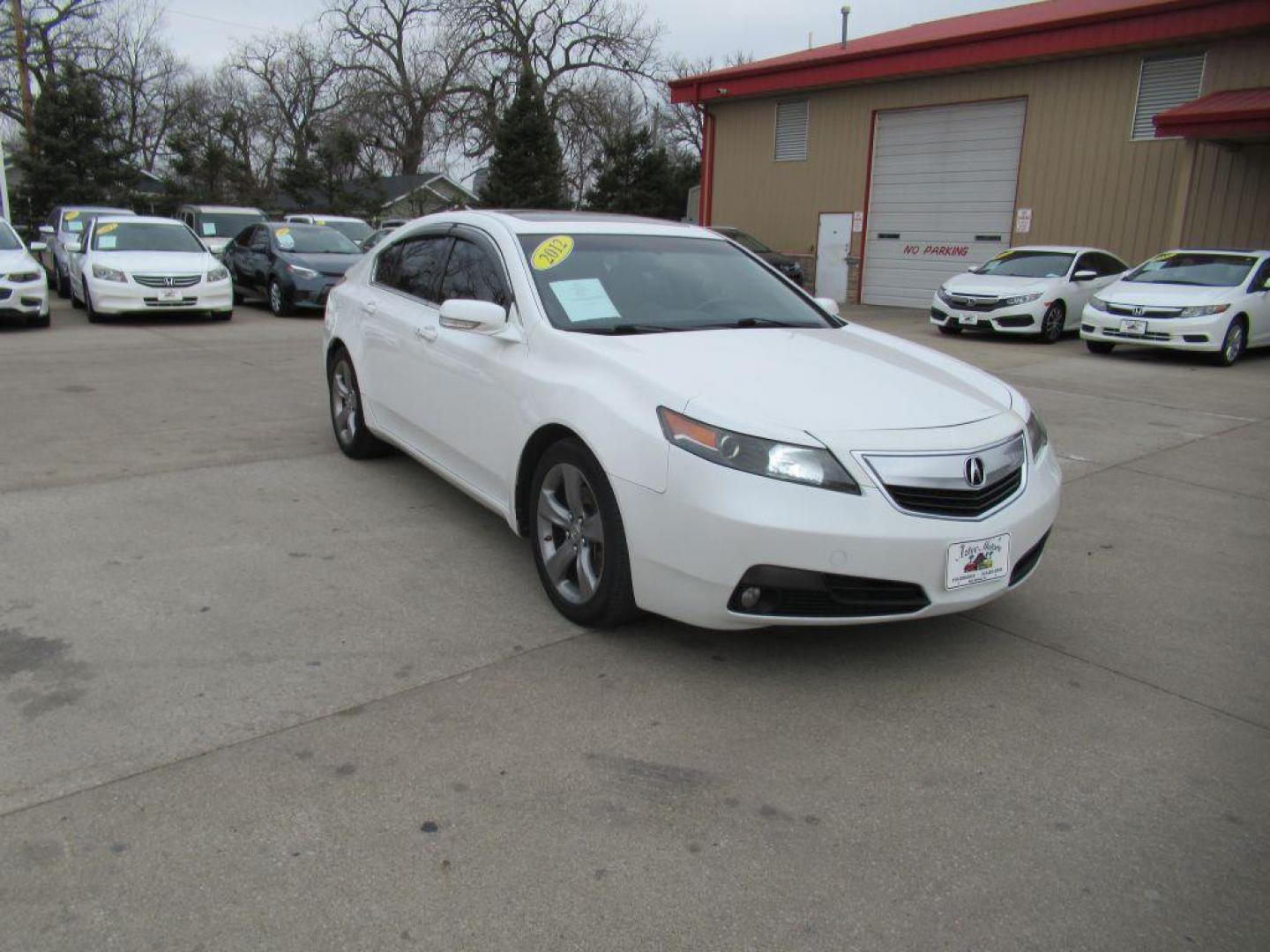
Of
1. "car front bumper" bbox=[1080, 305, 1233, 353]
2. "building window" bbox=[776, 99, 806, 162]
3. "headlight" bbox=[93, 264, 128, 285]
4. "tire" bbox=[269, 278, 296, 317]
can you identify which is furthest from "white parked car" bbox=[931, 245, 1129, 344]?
"headlight" bbox=[93, 264, 128, 285]

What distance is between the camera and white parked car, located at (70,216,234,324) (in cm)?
1372

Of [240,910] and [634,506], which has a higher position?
[634,506]

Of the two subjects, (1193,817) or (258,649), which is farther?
(258,649)

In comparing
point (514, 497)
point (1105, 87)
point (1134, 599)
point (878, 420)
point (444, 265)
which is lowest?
point (1134, 599)

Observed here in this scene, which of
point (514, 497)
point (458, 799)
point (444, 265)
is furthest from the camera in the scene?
point (444, 265)

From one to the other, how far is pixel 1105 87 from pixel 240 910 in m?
19.7

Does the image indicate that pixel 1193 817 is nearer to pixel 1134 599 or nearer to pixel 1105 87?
pixel 1134 599

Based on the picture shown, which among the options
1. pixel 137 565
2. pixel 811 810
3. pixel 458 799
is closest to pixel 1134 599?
pixel 811 810

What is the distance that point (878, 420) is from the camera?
3.50m

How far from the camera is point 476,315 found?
4227mm

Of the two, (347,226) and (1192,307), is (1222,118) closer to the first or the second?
(1192,307)

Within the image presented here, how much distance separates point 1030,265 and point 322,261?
36.9 ft

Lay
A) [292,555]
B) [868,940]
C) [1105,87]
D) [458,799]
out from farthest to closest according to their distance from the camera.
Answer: [1105,87] < [292,555] < [458,799] < [868,940]

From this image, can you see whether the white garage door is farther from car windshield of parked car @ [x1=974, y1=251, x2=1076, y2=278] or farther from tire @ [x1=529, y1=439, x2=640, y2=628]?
tire @ [x1=529, y1=439, x2=640, y2=628]
